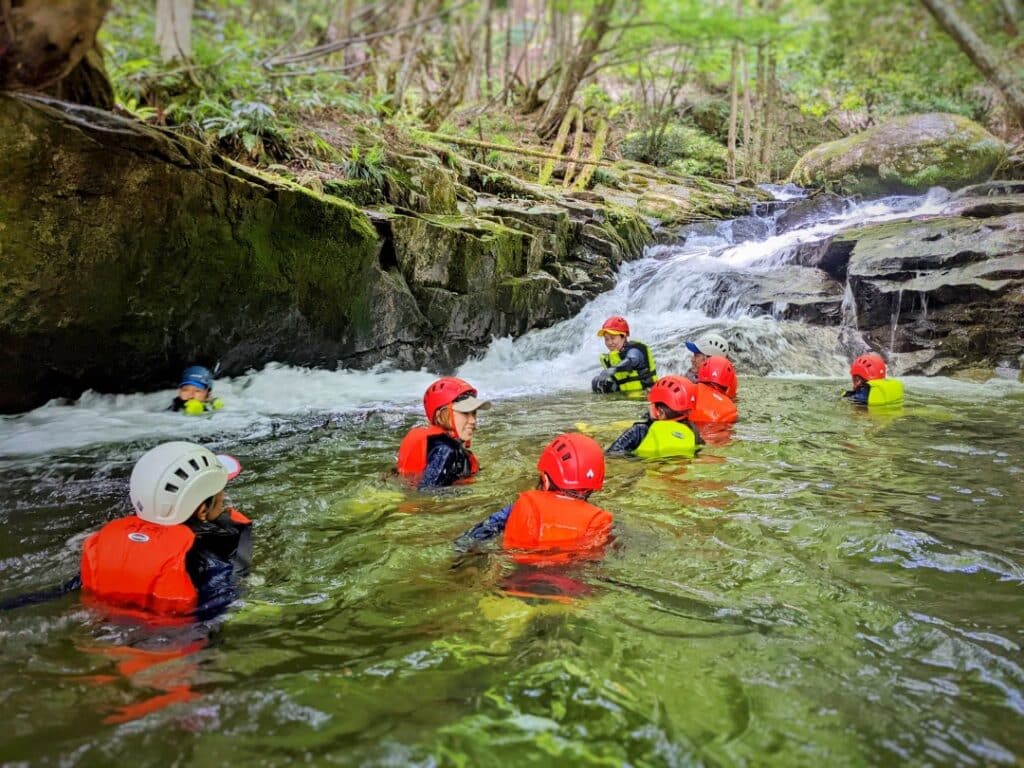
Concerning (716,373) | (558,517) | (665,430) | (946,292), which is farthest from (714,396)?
(946,292)

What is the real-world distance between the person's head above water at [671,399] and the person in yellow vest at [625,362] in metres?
3.65

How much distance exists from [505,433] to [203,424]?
331 centimetres

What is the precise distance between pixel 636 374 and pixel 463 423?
540cm

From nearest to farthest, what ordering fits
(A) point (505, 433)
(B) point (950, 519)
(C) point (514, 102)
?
(B) point (950, 519) < (A) point (505, 433) < (C) point (514, 102)

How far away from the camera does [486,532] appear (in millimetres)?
3877

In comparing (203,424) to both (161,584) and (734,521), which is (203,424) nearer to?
(161,584)

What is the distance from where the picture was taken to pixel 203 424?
738 centimetres

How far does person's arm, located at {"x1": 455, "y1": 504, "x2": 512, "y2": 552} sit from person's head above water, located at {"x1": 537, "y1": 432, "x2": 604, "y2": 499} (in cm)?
33

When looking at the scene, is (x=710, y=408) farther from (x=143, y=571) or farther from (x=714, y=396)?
(x=143, y=571)

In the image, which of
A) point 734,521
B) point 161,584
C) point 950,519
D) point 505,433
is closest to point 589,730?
point 161,584

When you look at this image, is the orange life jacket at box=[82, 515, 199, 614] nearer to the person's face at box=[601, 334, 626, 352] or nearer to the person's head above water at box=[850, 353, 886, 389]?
the person's face at box=[601, 334, 626, 352]

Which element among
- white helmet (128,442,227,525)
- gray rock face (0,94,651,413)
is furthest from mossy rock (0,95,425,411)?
white helmet (128,442,227,525)

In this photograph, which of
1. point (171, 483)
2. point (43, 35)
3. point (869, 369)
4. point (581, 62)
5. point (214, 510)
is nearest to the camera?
point (171, 483)

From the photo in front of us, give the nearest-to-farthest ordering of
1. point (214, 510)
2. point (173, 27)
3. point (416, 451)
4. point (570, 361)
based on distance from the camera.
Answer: point (214, 510) → point (416, 451) → point (173, 27) → point (570, 361)
